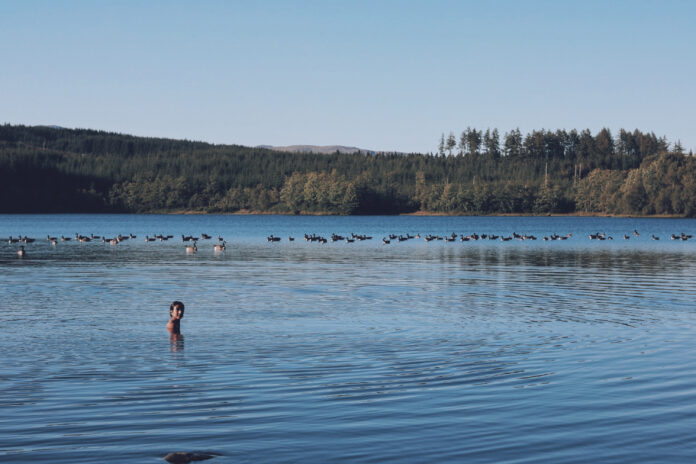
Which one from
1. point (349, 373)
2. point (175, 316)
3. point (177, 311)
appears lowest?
point (349, 373)

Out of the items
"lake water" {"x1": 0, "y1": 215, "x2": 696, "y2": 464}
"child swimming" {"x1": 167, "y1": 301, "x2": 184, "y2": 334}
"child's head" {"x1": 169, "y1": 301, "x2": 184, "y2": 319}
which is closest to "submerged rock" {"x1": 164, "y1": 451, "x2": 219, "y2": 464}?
"lake water" {"x1": 0, "y1": 215, "x2": 696, "y2": 464}

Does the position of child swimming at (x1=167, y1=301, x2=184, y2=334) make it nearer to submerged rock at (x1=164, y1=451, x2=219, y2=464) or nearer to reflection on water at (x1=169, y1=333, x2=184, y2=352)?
reflection on water at (x1=169, y1=333, x2=184, y2=352)

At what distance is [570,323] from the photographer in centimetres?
2730

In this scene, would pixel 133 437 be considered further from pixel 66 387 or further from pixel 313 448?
pixel 66 387

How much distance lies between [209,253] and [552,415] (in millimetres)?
58989

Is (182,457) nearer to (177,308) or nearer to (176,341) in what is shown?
(176,341)

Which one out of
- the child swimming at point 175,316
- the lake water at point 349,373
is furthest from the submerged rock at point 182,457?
the child swimming at point 175,316

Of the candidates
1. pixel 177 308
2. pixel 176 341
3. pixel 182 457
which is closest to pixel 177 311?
pixel 177 308

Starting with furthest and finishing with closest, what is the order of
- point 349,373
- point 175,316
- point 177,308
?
point 175,316 → point 177,308 → point 349,373

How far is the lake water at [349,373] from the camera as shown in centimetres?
1318

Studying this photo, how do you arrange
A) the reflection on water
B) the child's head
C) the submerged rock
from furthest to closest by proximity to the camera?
1. the child's head
2. the reflection on water
3. the submerged rock

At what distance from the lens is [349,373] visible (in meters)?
18.6

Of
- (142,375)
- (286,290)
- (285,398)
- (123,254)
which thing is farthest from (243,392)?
(123,254)

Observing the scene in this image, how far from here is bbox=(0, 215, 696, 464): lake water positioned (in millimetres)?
13180
